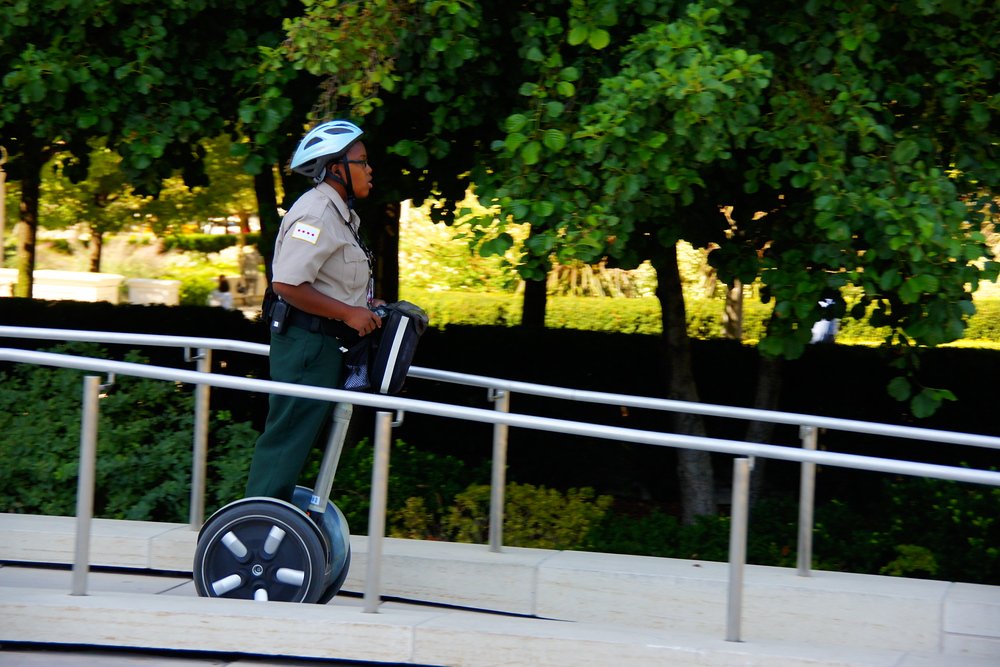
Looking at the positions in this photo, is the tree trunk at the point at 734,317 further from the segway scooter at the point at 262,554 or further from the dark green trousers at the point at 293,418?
the segway scooter at the point at 262,554

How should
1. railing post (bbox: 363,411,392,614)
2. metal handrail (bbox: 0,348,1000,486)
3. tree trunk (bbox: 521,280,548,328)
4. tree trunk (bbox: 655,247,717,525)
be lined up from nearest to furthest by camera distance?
1. metal handrail (bbox: 0,348,1000,486)
2. railing post (bbox: 363,411,392,614)
3. tree trunk (bbox: 655,247,717,525)
4. tree trunk (bbox: 521,280,548,328)

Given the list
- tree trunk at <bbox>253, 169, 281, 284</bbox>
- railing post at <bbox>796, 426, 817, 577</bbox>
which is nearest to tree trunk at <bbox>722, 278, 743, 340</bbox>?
tree trunk at <bbox>253, 169, 281, 284</bbox>

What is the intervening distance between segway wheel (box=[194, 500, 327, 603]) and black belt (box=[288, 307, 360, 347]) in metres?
0.61

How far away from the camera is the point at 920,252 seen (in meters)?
4.37

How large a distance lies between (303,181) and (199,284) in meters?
24.4

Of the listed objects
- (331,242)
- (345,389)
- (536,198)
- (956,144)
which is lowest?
(345,389)

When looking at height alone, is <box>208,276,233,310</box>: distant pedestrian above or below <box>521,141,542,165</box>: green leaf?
above

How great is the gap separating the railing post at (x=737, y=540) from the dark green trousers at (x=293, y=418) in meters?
1.45

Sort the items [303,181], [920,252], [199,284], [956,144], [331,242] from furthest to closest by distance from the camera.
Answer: [199,284] → [303,181] → [956,144] → [920,252] → [331,242]

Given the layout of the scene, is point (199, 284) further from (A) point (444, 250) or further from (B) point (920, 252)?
(B) point (920, 252)

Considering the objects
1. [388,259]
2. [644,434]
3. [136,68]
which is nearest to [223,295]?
[388,259]

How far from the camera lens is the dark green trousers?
3945 mm

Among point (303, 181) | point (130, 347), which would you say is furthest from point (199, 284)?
point (303, 181)

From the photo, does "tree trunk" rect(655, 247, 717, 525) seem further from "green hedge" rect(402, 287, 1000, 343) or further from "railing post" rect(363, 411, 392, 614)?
"green hedge" rect(402, 287, 1000, 343)
